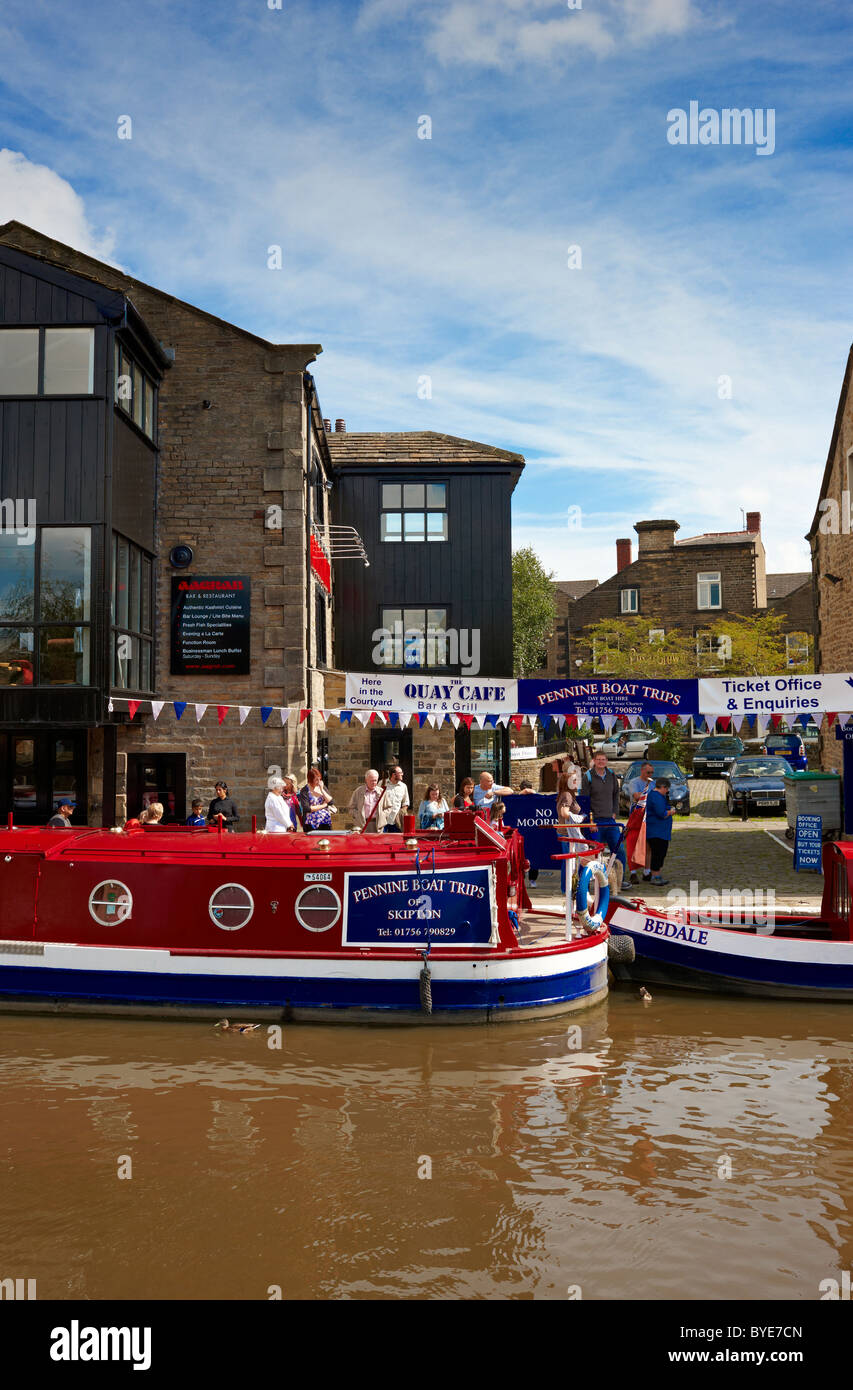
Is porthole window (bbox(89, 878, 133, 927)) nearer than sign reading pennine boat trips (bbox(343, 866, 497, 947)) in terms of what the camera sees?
No

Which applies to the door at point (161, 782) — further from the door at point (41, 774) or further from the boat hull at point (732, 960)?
the boat hull at point (732, 960)

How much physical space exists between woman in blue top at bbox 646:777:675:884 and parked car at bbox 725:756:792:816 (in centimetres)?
957

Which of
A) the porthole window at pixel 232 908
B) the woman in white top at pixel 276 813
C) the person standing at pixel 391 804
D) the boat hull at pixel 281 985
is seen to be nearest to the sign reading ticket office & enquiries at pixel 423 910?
the boat hull at pixel 281 985

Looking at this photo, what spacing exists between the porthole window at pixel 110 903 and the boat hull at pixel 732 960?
564cm

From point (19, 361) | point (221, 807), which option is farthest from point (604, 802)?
point (19, 361)

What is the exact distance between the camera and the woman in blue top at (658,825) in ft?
53.9

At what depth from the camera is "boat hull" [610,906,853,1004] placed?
1169cm

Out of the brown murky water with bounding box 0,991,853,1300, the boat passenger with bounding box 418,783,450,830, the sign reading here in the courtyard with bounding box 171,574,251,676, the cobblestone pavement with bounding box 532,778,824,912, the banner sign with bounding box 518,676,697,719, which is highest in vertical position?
the sign reading here in the courtyard with bounding box 171,574,251,676

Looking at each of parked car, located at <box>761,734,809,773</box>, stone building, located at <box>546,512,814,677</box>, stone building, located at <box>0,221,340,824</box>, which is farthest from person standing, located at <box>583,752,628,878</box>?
stone building, located at <box>546,512,814,677</box>

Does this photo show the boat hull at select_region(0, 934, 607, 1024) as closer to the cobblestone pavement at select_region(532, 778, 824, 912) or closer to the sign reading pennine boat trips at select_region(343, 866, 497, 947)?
the sign reading pennine boat trips at select_region(343, 866, 497, 947)

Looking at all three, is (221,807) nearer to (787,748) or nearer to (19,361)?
(19,361)

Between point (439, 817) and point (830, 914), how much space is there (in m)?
5.57

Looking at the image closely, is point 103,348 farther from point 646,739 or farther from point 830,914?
point 646,739

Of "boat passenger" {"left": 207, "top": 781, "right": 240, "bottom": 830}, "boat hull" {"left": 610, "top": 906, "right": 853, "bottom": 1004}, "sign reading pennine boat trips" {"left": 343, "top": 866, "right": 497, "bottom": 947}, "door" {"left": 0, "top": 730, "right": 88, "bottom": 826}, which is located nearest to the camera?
"sign reading pennine boat trips" {"left": 343, "top": 866, "right": 497, "bottom": 947}
